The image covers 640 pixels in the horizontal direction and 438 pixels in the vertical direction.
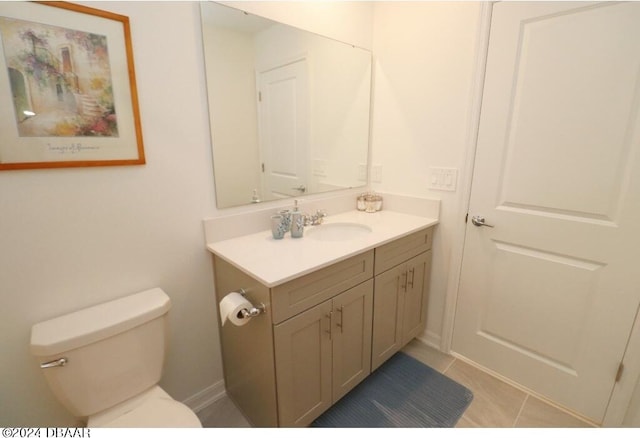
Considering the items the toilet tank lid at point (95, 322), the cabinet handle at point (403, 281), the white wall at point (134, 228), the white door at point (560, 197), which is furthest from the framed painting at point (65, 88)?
the white door at point (560, 197)

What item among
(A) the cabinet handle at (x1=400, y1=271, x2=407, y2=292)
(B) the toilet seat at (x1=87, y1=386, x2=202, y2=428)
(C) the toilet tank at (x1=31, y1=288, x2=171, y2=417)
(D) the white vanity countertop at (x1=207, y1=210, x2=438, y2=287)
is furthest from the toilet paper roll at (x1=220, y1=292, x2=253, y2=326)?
(A) the cabinet handle at (x1=400, y1=271, x2=407, y2=292)

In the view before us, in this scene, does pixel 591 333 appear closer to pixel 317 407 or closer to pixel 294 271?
pixel 317 407

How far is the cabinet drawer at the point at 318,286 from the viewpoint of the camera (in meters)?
1.09

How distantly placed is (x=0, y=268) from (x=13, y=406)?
53cm

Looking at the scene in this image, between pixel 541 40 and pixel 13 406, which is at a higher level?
pixel 541 40

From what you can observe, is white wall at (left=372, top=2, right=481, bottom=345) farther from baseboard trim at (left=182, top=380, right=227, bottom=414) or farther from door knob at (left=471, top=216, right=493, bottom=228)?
baseboard trim at (left=182, top=380, right=227, bottom=414)

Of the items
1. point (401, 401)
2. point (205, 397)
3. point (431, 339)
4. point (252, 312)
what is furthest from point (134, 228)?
point (431, 339)

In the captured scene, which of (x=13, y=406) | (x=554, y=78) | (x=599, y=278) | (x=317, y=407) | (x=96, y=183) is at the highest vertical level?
(x=554, y=78)

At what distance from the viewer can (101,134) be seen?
1.08m

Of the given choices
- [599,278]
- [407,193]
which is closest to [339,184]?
[407,193]

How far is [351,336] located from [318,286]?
1.28 ft

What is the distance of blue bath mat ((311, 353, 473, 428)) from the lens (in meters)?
1.45

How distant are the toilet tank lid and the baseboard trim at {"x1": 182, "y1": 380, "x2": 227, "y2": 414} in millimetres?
662

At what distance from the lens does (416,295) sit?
1834 millimetres
